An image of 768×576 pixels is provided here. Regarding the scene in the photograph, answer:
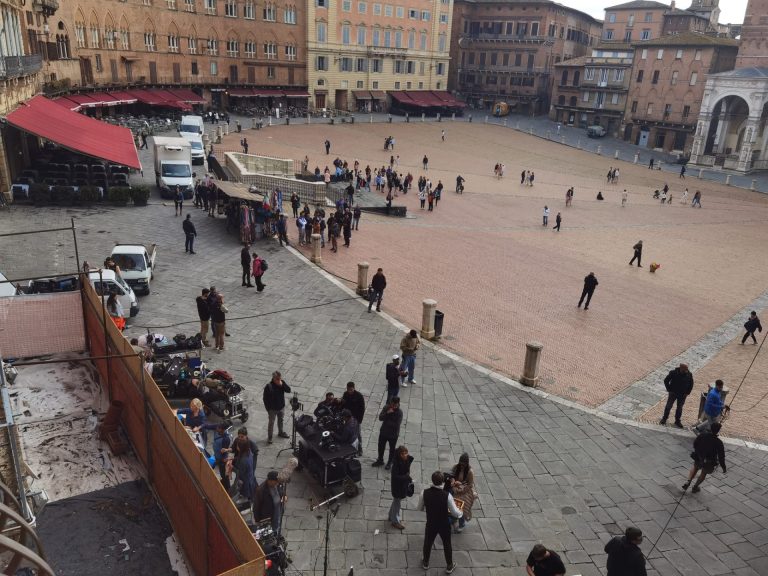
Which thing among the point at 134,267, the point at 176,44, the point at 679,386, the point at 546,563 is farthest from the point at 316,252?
the point at 176,44

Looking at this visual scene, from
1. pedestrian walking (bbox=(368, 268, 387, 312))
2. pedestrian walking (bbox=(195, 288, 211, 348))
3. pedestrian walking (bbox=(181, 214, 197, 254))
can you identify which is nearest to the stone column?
pedestrian walking (bbox=(181, 214, 197, 254))

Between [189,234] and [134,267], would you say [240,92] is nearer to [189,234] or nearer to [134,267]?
[189,234]

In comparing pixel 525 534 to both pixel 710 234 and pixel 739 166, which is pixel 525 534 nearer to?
pixel 710 234

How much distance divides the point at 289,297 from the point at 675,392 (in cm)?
996

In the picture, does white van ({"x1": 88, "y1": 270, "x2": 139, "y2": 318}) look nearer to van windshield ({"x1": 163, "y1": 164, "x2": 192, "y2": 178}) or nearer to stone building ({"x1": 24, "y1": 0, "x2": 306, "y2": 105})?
van windshield ({"x1": 163, "y1": 164, "x2": 192, "y2": 178})

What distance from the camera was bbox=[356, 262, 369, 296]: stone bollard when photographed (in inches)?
667

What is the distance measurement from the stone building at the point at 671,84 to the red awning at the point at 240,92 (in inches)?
1627

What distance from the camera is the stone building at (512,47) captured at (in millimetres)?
75562

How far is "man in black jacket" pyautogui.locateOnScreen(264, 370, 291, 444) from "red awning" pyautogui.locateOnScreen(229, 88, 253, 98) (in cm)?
5478

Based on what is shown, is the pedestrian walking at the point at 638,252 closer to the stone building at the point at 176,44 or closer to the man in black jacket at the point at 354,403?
the man in black jacket at the point at 354,403

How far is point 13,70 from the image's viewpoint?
77.4 feet

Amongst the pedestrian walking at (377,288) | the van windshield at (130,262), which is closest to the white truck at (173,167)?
the van windshield at (130,262)

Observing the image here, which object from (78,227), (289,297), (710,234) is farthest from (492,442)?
(710,234)

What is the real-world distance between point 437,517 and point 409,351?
512 cm
